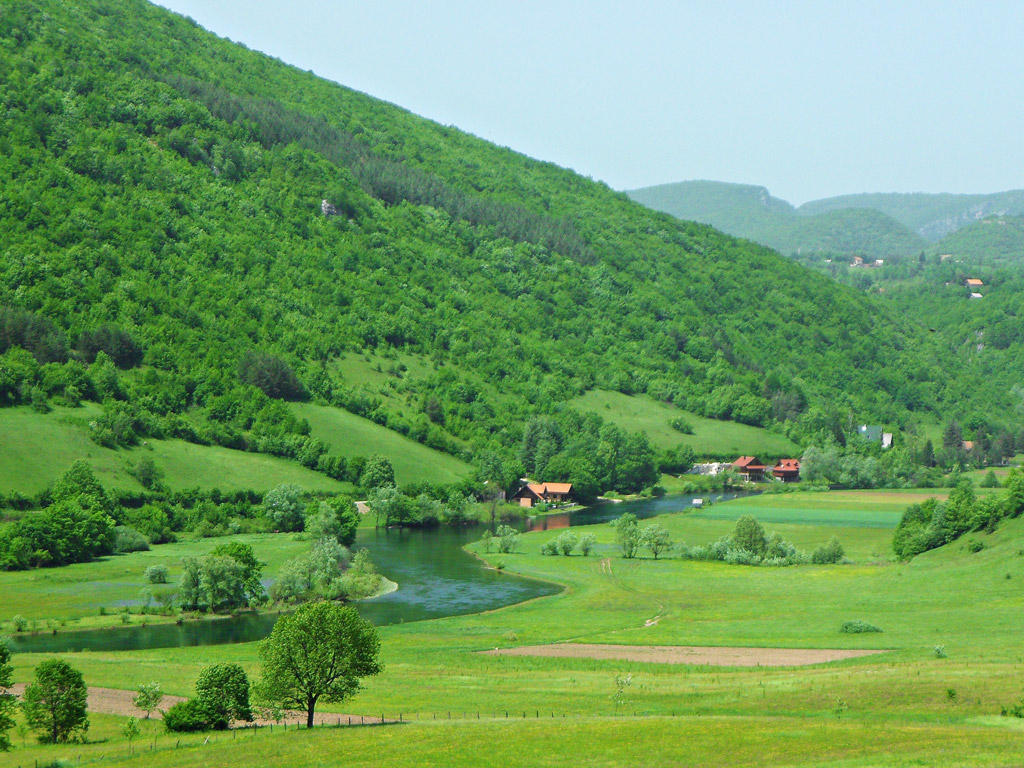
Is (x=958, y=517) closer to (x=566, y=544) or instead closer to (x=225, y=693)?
(x=566, y=544)

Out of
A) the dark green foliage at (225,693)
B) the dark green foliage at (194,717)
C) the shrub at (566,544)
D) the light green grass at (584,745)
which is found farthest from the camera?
the shrub at (566,544)

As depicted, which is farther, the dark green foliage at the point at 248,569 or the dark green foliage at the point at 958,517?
the dark green foliage at the point at 958,517

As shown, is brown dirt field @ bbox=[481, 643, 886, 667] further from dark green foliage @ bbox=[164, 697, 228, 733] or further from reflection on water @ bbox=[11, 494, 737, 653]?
dark green foliage @ bbox=[164, 697, 228, 733]

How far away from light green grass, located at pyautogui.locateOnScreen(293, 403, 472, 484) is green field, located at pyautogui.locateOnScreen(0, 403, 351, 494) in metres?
13.0

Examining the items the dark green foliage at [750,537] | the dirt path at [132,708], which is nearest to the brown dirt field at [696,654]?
the dirt path at [132,708]

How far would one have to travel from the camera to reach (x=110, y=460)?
145625 millimetres

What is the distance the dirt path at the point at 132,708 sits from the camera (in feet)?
182

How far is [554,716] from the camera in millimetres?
54219

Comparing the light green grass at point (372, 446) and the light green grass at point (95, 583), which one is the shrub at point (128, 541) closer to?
the light green grass at point (95, 583)

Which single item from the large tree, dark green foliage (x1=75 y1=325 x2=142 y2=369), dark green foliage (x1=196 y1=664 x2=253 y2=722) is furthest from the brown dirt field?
dark green foliage (x1=75 y1=325 x2=142 y2=369)

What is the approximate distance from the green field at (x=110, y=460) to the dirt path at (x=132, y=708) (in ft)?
244

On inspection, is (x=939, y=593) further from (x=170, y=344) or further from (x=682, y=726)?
(x=170, y=344)

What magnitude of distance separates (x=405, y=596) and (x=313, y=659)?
2179 inches

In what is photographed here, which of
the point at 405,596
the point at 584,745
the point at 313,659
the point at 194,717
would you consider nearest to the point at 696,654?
the point at 584,745
